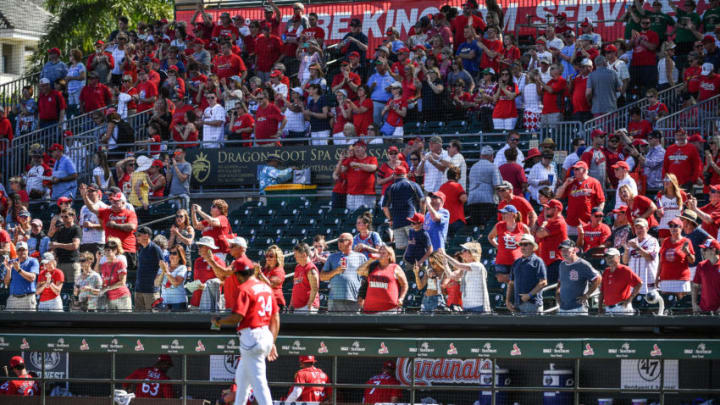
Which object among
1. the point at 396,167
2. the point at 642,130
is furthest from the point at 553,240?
the point at 642,130

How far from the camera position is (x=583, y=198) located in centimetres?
1509

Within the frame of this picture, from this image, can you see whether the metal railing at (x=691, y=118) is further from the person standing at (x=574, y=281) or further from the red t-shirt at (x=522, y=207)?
the person standing at (x=574, y=281)

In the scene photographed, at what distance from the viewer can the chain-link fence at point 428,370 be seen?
11.8 metres

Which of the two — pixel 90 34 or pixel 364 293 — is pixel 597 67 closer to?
pixel 364 293

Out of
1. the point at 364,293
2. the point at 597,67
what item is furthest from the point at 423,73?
the point at 364,293

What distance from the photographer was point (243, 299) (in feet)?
35.4

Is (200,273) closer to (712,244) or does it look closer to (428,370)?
(428,370)

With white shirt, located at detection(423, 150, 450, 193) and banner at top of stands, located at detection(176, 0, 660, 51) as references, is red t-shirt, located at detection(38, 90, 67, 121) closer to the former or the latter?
banner at top of stands, located at detection(176, 0, 660, 51)

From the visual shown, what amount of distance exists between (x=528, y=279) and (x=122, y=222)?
6277 millimetres

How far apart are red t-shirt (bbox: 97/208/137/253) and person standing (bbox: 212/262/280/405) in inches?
239

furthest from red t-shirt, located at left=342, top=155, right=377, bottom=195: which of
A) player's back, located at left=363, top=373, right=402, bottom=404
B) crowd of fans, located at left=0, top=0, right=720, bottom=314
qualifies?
player's back, located at left=363, top=373, right=402, bottom=404

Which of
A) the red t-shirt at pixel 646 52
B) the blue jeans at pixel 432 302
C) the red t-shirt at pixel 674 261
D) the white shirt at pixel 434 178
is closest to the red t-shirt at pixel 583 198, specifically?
the red t-shirt at pixel 674 261

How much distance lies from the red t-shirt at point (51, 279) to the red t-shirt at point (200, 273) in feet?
6.10

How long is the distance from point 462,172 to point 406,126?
3003 millimetres
